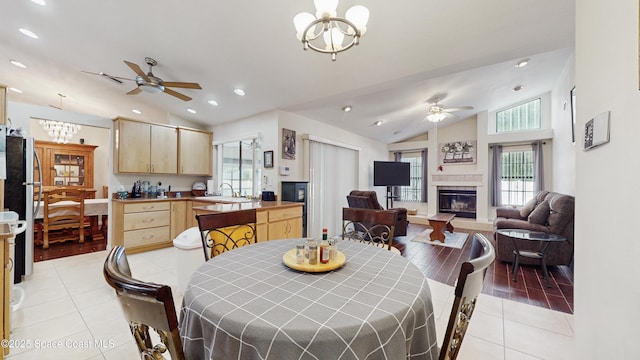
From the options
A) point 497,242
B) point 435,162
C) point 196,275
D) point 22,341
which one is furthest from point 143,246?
point 435,162

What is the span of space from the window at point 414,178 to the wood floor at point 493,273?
2.98 m

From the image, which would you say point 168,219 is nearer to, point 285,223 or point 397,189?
point 285,223

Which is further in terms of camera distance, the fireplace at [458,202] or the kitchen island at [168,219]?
the fireplace at [458,202]

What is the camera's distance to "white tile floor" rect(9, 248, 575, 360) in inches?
64.3

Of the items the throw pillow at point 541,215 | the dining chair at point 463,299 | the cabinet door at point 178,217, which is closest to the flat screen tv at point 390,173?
the throw pillow at point 541,215

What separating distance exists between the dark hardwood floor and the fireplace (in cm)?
264

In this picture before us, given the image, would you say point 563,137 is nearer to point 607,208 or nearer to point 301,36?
point 607,208

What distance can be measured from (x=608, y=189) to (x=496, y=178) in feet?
20.4

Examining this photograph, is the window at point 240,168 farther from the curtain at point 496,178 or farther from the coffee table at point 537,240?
the curtain at point 496,178

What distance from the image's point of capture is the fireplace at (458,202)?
21.1ft

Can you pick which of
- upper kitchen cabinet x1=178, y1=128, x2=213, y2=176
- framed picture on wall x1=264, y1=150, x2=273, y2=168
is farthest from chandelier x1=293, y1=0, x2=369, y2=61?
upper kitchen cabinet x1=178, y1=128, x2=213, y2=176

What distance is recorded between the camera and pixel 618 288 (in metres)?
0.82

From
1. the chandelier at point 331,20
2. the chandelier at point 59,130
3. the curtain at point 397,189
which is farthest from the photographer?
the curtain at point 397,189

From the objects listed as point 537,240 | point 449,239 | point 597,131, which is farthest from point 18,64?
point 449,239
